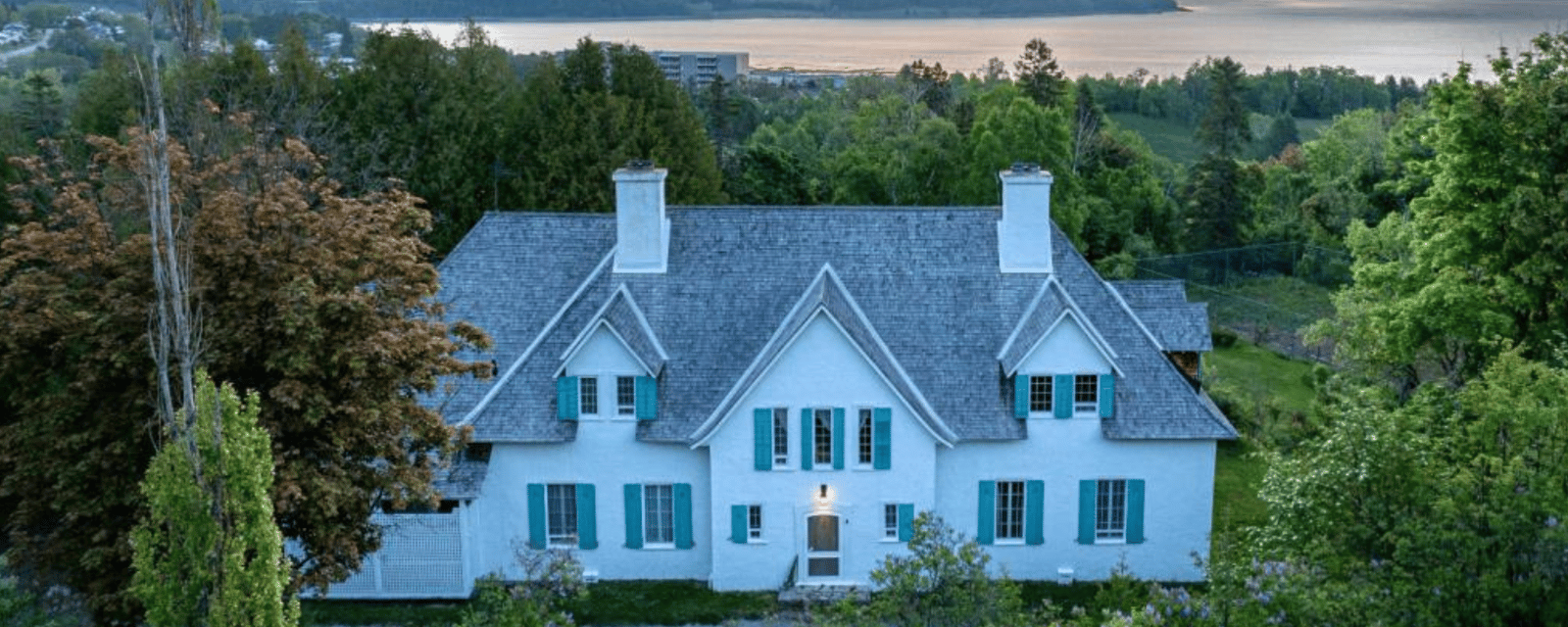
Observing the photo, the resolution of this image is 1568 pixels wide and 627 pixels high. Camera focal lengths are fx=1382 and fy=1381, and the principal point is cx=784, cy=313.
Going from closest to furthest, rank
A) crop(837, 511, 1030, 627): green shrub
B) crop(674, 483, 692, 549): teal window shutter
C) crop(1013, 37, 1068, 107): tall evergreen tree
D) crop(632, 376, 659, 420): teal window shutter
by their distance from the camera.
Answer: crop(837, 511, 1030, 627): green shrub, crop(632, 376, 659, 420): teal window shutter, crop(674, 483, 692, 549): teal window shutter, crop(1013, 37, 1068, 107): tall evergreen tree

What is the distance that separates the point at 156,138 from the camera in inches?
658

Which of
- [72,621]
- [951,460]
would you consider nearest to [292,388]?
[72,621]

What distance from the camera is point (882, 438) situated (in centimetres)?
2688

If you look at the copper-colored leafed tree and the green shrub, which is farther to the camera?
the copper-colored leafed tree

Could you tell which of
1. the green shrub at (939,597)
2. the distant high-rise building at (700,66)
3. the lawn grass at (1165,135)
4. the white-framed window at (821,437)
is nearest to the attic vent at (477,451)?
the white-framed window at (821,437)

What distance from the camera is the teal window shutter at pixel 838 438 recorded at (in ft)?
88.1

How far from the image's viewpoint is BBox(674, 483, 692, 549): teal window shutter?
27.7m

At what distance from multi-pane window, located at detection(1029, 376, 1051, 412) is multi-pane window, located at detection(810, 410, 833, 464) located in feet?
13.2

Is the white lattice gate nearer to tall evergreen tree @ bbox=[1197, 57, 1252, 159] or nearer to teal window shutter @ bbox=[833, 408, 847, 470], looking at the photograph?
teal window shutter @ bbox=[833, 408, 847, 470]

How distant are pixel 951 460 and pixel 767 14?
135 metres

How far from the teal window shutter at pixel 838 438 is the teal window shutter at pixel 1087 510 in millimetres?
4880

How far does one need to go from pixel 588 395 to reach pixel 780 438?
388cm

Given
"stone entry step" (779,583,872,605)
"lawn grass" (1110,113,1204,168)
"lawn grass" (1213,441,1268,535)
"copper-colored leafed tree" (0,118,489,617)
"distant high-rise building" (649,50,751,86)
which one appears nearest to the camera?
"copper-colored leafed tree" (0,118,489,617)

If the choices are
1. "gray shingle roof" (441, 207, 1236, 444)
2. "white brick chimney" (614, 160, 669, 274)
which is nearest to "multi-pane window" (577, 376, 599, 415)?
"gray shingle roof" (441, 207, 1236, 444)
